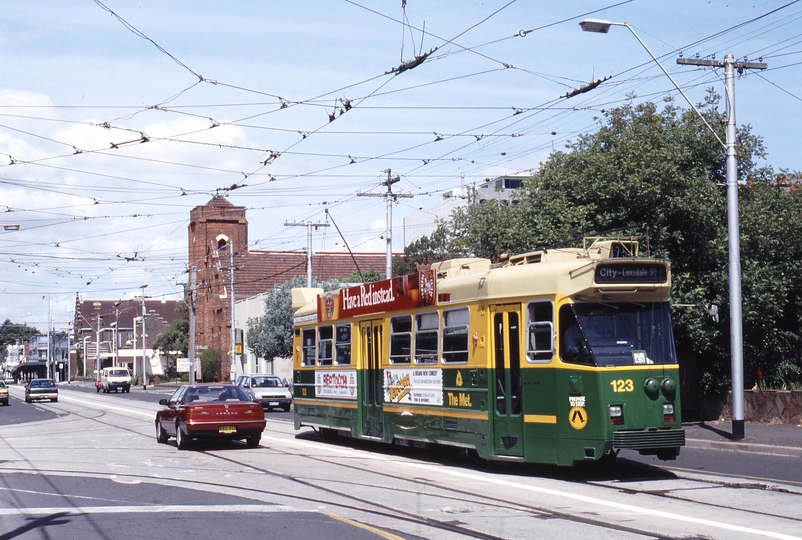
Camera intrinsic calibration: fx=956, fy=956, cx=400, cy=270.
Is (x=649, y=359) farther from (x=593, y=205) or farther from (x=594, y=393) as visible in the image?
(x=593, y=205)

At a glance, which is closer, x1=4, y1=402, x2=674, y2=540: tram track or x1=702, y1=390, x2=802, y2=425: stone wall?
x1=4, y1=402, x2=674, y2=540: tram track

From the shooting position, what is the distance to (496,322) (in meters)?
15.0

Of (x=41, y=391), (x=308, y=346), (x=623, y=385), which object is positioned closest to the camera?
(x=623, y=385)

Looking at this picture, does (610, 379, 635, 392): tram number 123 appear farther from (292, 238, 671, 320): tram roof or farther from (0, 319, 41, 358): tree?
(0, 319, 41, 358): tree

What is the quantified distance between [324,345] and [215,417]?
9.72 feet

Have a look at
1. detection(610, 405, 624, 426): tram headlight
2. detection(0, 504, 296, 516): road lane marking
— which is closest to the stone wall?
detection(610, 405, 624, 426): tram headlight

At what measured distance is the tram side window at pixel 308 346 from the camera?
22477mm

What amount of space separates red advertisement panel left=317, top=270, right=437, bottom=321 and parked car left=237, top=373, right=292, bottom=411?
1825 cm

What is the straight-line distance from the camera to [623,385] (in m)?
13.4

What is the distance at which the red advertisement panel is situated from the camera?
17172mm

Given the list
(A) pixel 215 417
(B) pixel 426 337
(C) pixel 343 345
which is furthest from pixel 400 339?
(A) pixel 215 417

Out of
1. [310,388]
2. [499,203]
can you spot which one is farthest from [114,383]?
[310,388]

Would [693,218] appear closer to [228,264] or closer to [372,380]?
[372,380]

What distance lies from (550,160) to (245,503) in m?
18.7
